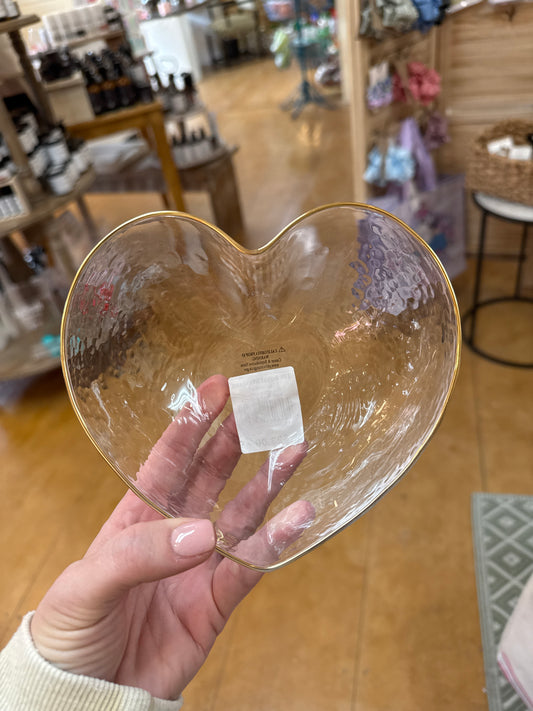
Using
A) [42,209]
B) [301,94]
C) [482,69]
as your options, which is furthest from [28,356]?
[301,94]

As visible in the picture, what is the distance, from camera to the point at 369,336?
0.71 metres

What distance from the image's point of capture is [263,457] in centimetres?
73

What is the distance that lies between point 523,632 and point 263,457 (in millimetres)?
595

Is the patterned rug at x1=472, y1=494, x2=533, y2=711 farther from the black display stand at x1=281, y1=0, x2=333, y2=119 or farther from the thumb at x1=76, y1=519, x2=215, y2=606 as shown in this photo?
the black display stand at x1=281, y1=0, x2=333, y2=119

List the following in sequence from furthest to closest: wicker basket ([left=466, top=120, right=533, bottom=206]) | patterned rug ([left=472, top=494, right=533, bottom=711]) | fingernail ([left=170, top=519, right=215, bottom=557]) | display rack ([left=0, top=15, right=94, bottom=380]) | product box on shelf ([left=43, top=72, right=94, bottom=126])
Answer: product box on shelf ([left=43, top=72, right=94, bottom=126]) → display rack ([left=0, top=15, right=94, bottom=380]) → wicker basket ([left=466, top=120, right=533, bottom=206]) → patterned rug ([left=472, top=494, right=533, bottom=711]) → fingernail ([left=170, top=519, right=215, bottom=557])

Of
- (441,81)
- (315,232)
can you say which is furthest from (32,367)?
(441,81)

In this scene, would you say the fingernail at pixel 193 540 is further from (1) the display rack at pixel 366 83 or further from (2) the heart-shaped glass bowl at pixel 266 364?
(1) the display rack at pixel 366 83

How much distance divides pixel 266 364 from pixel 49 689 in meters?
0.45

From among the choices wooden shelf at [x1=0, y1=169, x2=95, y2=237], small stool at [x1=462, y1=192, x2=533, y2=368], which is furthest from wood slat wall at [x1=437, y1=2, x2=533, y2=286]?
wooden shelf at [x1=0, y1=169, x2=95, y2=237]

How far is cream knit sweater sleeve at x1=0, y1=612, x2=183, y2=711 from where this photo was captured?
588 mm

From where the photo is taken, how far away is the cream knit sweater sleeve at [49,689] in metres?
0.59

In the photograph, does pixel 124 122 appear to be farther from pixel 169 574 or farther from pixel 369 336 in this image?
pixel 169 574

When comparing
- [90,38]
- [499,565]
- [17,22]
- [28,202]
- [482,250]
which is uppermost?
[17,22]

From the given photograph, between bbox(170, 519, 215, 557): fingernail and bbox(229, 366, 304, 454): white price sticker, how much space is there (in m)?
0.20
